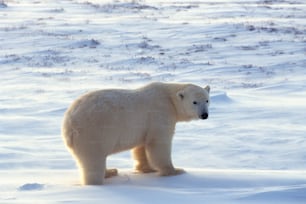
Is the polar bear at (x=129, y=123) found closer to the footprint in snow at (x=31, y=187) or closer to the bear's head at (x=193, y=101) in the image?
the bear's head at (x=193, y=101)

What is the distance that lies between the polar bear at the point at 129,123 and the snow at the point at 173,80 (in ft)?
0.59

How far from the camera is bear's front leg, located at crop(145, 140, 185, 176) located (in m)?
5.36

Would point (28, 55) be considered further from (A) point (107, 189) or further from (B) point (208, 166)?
(A) point (107, 189)

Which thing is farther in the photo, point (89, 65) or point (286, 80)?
point (89, 65)

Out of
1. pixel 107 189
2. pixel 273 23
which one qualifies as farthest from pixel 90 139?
pixel 273 23

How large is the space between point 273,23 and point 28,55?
9.21m

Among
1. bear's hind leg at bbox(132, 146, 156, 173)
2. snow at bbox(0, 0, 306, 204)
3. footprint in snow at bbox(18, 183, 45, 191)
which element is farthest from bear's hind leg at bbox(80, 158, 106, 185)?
bear's hind leg at bbox(132, 146, 156, 173)

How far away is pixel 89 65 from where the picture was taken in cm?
1454

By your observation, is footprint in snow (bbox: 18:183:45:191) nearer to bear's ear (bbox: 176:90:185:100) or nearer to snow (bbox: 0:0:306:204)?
snow (bbox: 0:0:306:204)

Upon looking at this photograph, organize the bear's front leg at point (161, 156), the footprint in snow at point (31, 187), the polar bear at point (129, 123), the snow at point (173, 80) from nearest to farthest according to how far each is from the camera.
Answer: the footprint in snow at point (31, 187) → the snow at point (173, 80) → the polar bear at point (129, 123) → the bear's front leg at point (161, 156)

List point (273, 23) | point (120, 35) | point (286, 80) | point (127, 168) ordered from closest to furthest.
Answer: point (127, 168), point (286, 80), point (120, 35), point (273, 23)

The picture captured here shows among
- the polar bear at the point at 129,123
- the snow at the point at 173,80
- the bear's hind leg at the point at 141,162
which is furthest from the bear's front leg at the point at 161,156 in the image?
the bear's hind leg at the point at 141,162

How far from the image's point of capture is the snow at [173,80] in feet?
15.8

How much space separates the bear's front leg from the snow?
4.3 inches
